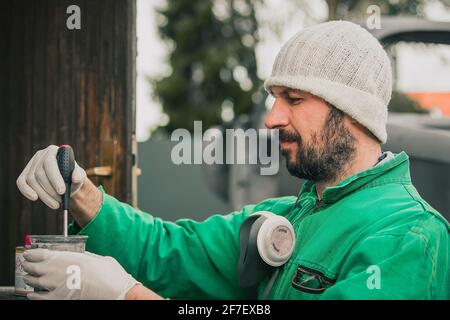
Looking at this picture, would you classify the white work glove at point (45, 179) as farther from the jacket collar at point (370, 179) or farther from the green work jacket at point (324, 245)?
the jacket collar at point (370, 179)

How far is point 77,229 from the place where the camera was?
2.94 m

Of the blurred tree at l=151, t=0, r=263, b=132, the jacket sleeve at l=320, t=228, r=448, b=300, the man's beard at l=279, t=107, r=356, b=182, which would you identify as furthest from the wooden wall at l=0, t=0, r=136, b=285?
Result: the blurred tree at l=151, t=0, r=263, b=132

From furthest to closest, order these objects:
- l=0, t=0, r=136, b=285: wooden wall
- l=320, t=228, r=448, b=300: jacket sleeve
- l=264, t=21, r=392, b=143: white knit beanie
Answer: l=0, t=0, r=136, b=285: wooden wall → l=264, t=21, r=392, b=143: white knit beanie → l=320, t=228, r=448, b=300: jacket sleeve

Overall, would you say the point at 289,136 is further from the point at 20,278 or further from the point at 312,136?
the point at 20,278

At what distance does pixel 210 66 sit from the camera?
1085 inches

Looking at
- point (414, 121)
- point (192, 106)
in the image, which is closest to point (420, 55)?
point (414, 121)

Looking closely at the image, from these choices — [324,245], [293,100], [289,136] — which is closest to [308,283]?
[324,245]

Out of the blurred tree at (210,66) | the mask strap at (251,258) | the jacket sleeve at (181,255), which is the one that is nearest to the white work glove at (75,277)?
the mask strap at (251,258)

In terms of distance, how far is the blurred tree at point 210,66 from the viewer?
26531mm

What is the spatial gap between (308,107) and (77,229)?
90cm

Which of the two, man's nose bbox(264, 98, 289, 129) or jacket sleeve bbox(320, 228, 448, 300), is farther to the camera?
man's nose bbox(264, 98, 289, 129)

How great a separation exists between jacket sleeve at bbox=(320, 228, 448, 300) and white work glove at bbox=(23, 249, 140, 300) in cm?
55

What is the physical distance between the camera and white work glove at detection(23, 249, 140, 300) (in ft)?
7.29

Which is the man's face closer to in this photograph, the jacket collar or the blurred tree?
the jacket collar
